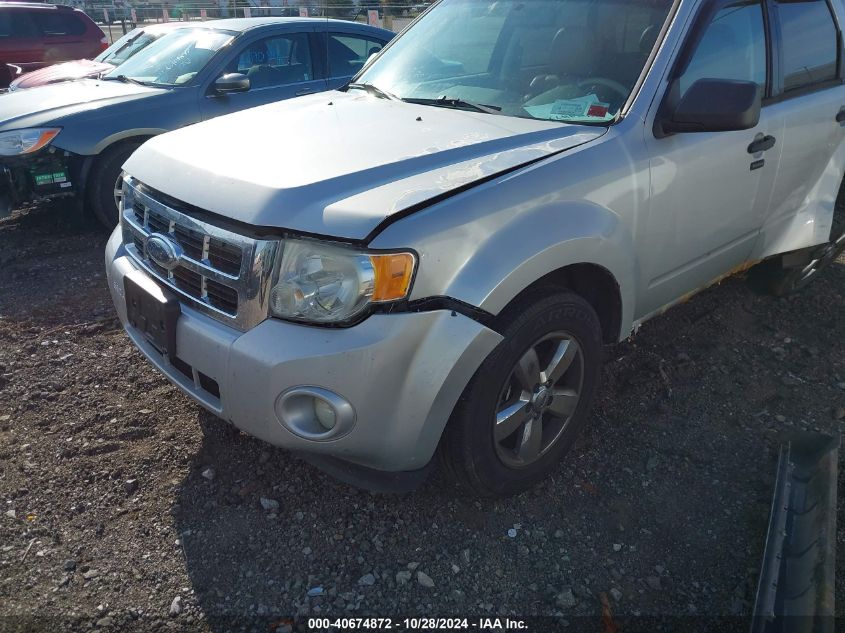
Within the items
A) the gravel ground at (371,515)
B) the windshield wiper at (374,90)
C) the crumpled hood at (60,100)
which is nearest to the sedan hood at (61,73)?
the crumpled hood at (60,100)

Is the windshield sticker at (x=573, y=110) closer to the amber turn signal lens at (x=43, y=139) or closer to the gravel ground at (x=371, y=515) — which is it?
the gravel ground at (x=371, y=515)

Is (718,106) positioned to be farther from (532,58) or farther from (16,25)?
(16,25)

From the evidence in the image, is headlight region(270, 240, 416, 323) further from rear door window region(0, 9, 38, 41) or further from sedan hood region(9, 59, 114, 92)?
rear door window region(0, 9, 38, 41)

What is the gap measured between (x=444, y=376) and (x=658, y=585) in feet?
3.44

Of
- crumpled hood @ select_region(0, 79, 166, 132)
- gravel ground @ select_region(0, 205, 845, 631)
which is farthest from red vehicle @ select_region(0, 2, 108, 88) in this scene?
gravel ground @ select_region(0, 205, 845, 631)

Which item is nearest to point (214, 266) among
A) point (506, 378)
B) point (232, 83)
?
point (506, 378)

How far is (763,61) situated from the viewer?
10.0 feet

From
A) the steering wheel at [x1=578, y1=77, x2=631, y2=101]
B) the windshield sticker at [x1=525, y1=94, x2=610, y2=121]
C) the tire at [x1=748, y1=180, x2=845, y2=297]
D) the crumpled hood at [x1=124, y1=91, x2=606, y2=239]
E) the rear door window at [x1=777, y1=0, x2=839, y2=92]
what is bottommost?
the tire at [x1=748, y1=180, x2=845, y2=297]

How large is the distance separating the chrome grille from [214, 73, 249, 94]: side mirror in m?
3.18

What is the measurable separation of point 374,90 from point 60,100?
137 inches

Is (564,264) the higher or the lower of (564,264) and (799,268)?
the higher

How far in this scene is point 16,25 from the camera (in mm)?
11617

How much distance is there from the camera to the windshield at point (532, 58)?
8.70 ft

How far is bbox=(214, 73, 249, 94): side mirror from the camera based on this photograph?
17.3 ft
